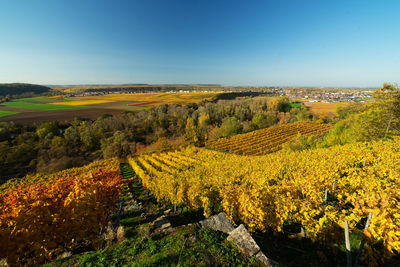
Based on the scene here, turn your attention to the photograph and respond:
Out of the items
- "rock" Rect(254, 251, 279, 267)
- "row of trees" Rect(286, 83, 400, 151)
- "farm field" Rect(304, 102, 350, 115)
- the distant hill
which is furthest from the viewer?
Result: the distant hill

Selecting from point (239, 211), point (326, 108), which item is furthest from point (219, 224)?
point (326, 108)

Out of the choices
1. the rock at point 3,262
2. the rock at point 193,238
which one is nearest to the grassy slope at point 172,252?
the rock at point 193,238

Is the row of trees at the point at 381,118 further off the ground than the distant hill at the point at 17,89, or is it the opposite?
the distant hill at the point at 17,89

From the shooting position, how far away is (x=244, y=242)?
14.7ft

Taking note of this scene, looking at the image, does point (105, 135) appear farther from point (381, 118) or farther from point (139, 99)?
point (381, 118)

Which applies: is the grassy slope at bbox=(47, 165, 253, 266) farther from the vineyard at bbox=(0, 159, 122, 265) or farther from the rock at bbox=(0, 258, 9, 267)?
the rock at bbox=(0, 258, 9, 267)

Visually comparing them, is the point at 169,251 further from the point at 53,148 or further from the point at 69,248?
the point at 53,148

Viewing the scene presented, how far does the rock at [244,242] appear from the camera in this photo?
168 inches

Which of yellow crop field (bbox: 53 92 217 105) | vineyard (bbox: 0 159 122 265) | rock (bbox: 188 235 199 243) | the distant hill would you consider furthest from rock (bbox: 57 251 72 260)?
the distant hill

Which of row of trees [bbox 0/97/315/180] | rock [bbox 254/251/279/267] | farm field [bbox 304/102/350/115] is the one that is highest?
rock [bbox 254/251/279/267]

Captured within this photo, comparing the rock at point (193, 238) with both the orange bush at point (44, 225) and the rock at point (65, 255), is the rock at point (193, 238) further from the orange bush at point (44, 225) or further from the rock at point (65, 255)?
the rock at point (65, 255)

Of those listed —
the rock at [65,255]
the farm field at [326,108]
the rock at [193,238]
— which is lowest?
the farm field at [326,108]

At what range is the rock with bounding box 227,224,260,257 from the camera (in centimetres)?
426

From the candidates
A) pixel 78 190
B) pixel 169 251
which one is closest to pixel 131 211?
pixel 78 190
